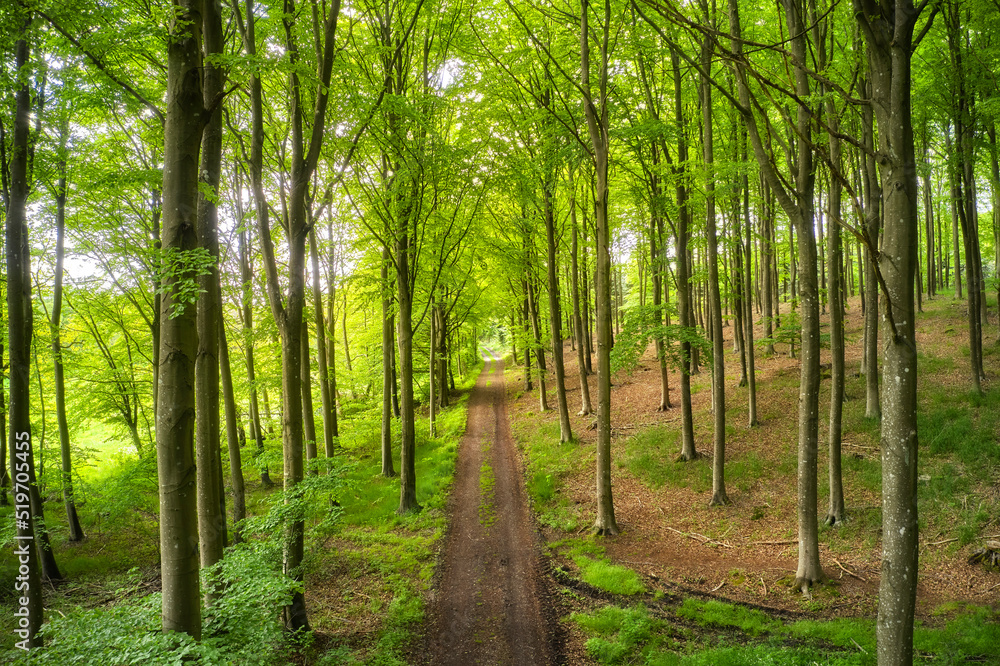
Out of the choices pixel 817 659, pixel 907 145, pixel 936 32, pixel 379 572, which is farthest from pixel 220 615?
pixel 936 32

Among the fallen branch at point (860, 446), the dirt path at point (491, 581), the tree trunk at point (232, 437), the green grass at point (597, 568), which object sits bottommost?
the dirt path at point (491, 581)

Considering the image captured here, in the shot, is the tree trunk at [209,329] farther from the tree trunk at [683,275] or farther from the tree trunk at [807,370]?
the tree trunk at [683,275]

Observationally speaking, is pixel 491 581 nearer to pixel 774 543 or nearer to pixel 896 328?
pixel 774 543

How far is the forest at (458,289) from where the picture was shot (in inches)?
157

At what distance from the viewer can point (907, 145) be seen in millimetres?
2871

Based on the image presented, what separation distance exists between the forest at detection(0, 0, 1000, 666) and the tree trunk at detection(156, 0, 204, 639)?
0.03 metres

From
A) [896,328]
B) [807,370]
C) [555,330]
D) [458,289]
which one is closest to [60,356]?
[458,289]

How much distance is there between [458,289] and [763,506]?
12436 mm

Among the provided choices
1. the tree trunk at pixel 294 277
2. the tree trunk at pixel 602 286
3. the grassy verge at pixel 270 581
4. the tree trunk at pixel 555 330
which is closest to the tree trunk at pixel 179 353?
the grassy verge at pixel 270 581

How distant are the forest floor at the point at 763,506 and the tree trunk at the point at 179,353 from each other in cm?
524

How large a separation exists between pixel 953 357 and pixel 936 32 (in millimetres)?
9968

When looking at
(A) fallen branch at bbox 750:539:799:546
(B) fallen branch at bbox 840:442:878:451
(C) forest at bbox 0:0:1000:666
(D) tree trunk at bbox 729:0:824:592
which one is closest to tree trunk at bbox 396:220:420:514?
(C) forest at bbox 0:0:1000:666

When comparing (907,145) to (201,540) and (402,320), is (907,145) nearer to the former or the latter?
(201,540)

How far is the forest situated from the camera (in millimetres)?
3996
